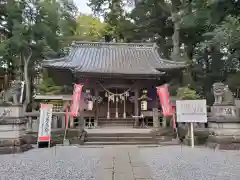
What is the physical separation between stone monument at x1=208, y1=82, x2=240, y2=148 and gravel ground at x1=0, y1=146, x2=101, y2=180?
471 cm

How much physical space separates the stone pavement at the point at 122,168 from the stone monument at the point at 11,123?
3293 millimetres

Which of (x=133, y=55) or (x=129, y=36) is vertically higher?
(x=129, y=36)

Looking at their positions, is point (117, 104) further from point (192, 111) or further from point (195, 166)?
point (195, 166)

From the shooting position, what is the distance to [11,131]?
895 centimetres

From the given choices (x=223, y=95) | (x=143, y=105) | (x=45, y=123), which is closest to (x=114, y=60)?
(x=143, y=105)

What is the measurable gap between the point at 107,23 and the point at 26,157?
70.8ft

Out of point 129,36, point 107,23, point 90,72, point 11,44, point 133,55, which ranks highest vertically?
point 107,23

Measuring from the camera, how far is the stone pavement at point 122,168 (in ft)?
17.1

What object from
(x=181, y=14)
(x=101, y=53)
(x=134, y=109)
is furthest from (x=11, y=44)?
(x=181, y=14)

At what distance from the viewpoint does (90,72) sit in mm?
14656

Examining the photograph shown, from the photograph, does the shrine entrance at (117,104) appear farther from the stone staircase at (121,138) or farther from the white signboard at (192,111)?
the white signboard at (192,111)

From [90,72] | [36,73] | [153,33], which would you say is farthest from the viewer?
[36,73]

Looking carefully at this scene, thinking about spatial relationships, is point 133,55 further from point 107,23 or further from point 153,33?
point 107,23

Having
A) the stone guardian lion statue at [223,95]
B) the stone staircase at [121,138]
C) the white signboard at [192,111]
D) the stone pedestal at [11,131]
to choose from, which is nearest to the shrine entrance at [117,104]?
the stone staircase at [121,138]
